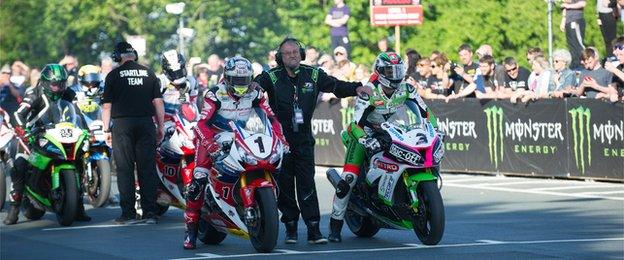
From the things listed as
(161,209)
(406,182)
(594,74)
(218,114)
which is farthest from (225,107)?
(594,74)

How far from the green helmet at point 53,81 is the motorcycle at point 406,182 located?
417cm

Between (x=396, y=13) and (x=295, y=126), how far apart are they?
49.5 ft

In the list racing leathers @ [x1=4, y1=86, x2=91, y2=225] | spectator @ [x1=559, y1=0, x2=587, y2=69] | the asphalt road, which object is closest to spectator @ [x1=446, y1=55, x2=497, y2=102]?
spectator @ [x1=559, y1=0, x2=587, y2=69]

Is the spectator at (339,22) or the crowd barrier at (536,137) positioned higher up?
the spectator at (339,22)

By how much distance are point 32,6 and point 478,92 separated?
48.9 m

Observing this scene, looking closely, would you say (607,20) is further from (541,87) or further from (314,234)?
(314,234)

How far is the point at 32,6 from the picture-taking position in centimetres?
7181

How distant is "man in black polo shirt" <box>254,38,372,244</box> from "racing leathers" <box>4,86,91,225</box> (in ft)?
11.2

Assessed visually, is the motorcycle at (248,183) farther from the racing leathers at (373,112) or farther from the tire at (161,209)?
the tire at (161,209)

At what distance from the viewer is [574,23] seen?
1019 inches

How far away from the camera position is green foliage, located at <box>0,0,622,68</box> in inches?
1941

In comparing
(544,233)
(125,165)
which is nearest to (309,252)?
(544,233)

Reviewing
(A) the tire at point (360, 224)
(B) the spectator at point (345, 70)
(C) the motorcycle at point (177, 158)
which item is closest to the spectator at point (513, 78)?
(B) the spectator at point (345, 70)

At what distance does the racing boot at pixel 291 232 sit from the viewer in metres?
15.5
